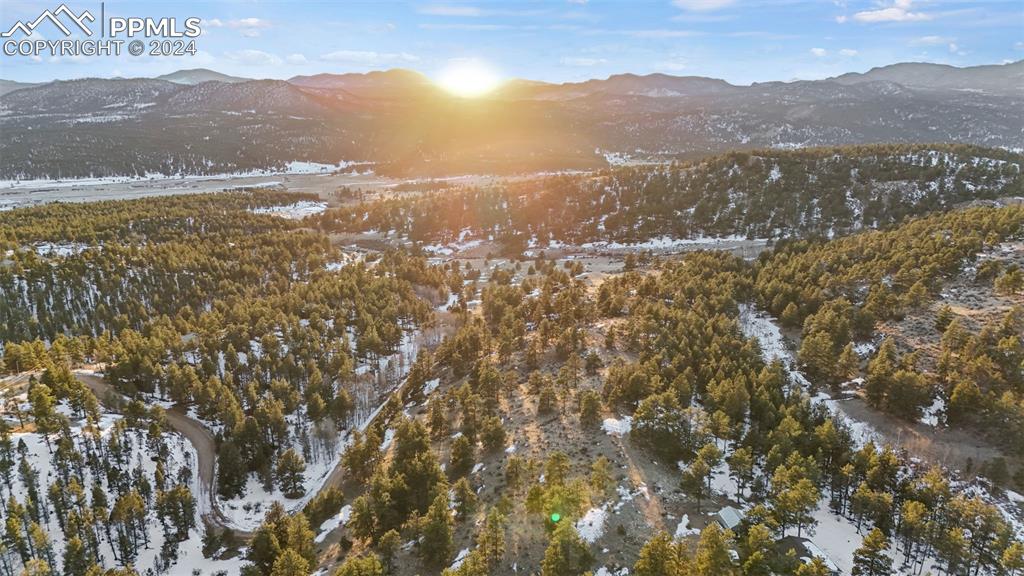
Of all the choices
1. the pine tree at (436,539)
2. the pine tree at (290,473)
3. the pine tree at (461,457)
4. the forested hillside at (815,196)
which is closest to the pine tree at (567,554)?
the pine tree at (436,539)

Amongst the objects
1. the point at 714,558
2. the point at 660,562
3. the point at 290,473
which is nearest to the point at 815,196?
the point at 714,558

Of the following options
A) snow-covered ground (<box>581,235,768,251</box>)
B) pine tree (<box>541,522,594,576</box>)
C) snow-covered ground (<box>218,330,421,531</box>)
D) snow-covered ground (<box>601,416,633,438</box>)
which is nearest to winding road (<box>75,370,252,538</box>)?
snow-covered ground (<box>218,330,421,531</box>)

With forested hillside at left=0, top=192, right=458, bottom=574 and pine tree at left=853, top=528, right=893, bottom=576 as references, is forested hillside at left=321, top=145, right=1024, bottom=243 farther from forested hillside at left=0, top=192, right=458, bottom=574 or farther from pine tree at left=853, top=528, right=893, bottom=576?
pine tree at left=853, top=528, right=893, bottom=576

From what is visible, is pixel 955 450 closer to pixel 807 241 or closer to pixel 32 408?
pixel 807 241

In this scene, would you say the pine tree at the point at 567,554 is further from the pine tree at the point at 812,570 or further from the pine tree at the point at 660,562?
the pine tree at the point at 812,570

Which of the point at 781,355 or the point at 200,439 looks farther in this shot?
the point at 781,355

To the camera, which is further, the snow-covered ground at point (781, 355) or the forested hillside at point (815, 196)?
the forested hillside at point (815, 196)

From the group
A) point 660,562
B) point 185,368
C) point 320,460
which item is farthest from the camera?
point 185,368

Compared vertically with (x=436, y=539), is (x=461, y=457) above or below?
above

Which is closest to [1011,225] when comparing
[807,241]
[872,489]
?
[807,241]

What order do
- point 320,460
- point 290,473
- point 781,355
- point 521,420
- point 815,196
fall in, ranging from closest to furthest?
point 290,473 < point 521,420 < point 320,460 < point 781,355 < point 815,196

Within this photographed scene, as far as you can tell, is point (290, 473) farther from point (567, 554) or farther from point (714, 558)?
point (714, 558)
